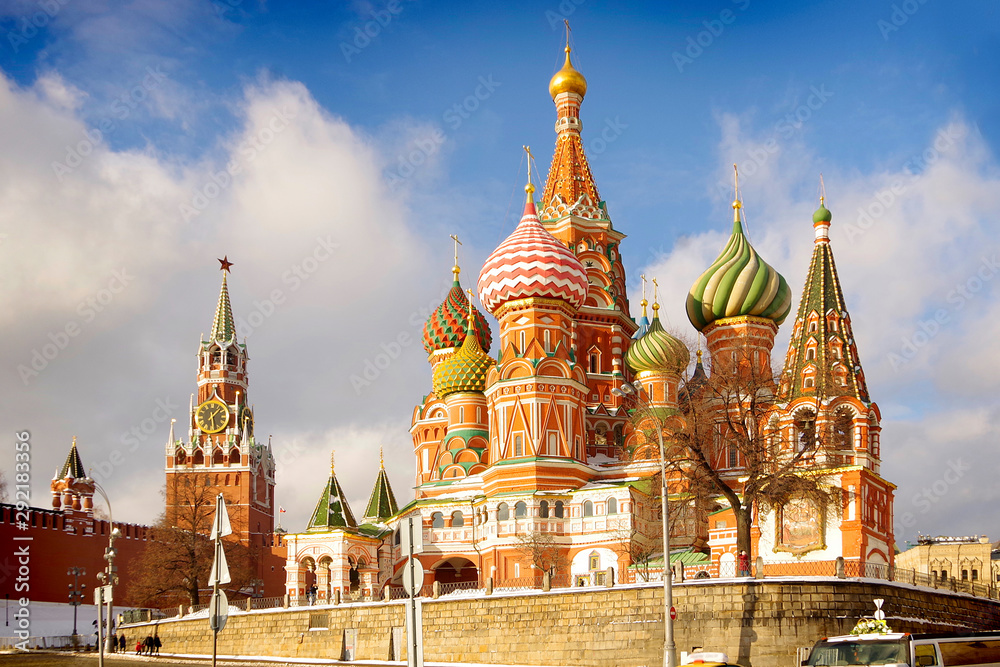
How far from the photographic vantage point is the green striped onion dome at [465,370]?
56812 millimetres

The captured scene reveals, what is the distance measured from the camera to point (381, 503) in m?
60.1

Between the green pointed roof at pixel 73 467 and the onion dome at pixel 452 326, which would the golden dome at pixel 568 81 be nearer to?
the onion dome at pixel 452 326

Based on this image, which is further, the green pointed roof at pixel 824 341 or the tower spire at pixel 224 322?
the tower spire at pixel 224 322

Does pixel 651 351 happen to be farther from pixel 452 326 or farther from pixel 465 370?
pixel 452 326

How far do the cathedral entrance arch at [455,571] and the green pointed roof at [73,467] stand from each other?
149 feet

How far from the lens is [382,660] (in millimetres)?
38156

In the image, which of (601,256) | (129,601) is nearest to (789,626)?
(601,256)

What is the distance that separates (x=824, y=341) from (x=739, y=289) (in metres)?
9.46

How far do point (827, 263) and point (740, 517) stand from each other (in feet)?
53.4

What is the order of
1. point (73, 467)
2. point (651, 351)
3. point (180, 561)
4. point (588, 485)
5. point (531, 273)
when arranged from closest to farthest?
point (588, 485) → point (531, 273) → point (651, 351) → point (180, 561) → point (73, 467)

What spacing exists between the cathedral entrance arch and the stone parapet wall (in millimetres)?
11581

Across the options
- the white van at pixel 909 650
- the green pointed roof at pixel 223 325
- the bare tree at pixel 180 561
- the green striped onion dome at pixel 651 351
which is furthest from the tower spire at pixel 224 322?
the white van at pixel 909 650

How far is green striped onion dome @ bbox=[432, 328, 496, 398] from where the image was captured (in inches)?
2237

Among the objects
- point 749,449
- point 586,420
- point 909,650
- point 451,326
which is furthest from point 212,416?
point 909,650
